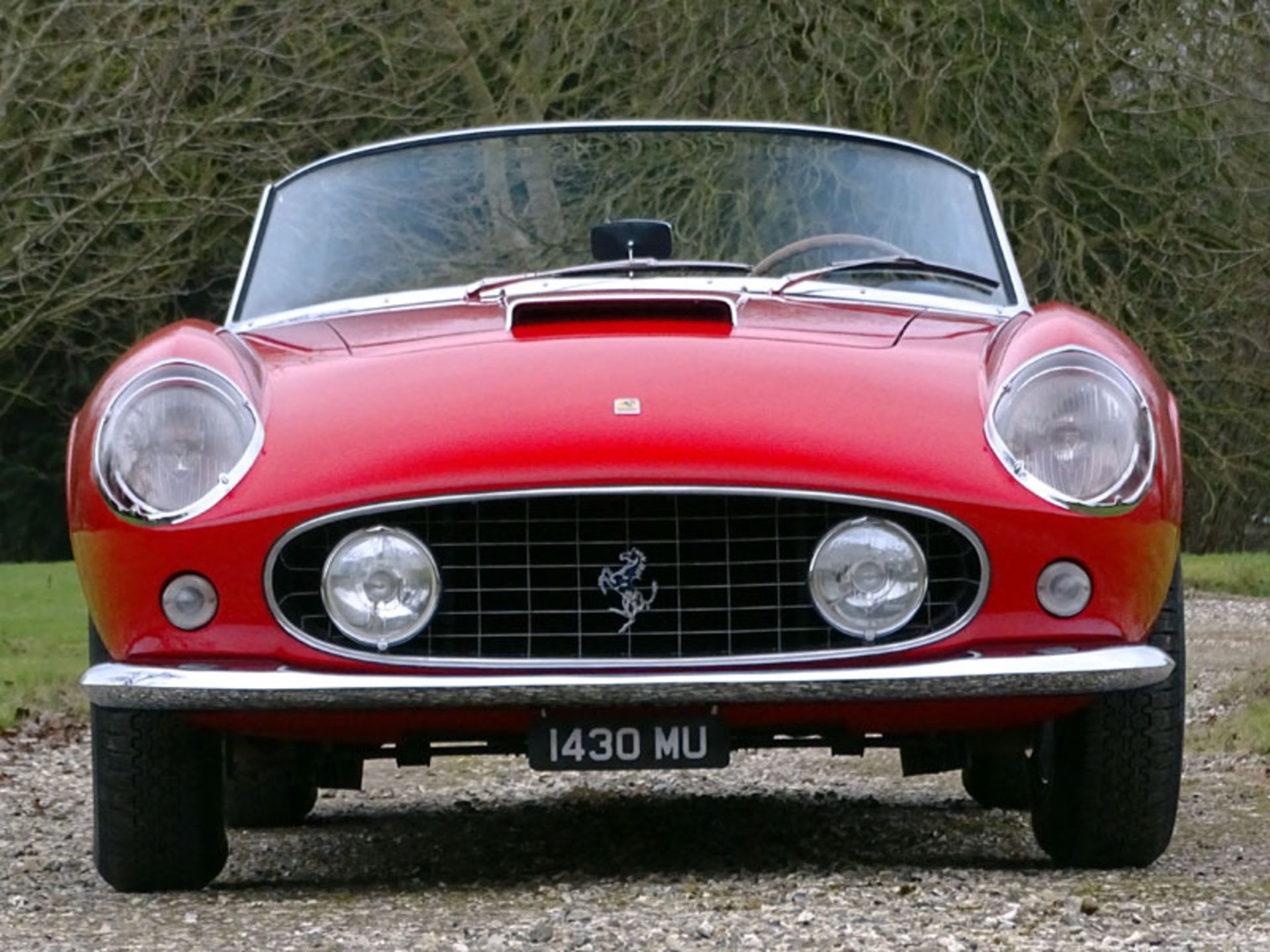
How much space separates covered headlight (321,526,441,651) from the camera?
4047mm

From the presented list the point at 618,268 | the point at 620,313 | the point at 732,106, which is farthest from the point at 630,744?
the point at 732,106

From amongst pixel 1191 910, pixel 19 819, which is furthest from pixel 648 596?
pixel 19 819

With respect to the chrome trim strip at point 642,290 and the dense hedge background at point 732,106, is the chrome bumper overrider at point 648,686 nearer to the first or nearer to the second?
the chrome trim strip at point 642,290

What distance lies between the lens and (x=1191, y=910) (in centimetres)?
397

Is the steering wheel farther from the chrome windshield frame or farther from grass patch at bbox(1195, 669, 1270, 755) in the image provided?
grass patch at bbox(1195, 669, 1270, 755)

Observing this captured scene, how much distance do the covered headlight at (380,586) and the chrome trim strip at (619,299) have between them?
26.1 inches

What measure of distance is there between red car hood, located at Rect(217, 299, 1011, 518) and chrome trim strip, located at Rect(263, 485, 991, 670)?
0.02 m

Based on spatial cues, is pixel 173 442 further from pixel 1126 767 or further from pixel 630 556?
pixel 1126 767

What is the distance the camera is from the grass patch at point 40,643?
977 cm

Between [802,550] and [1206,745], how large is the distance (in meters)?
4.12

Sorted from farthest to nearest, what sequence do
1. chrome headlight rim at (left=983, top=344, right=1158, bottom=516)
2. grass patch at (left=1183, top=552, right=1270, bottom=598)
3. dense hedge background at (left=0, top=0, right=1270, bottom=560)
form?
grass patch at (left=1183, top=552, right=1270, bottom=598), dense hedge background at (left=0, top=0, right=1270, bottom=560), chrome headlight rim at (left=983, top=344, right=1158, bottom=516)

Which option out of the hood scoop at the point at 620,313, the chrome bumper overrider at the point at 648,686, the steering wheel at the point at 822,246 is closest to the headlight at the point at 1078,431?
the chrome bumper overrider at the point at 648,686

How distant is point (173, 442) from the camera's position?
4219 millimetres

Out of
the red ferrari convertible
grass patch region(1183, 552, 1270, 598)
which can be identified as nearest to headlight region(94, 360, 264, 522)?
the red ferrari convertible
